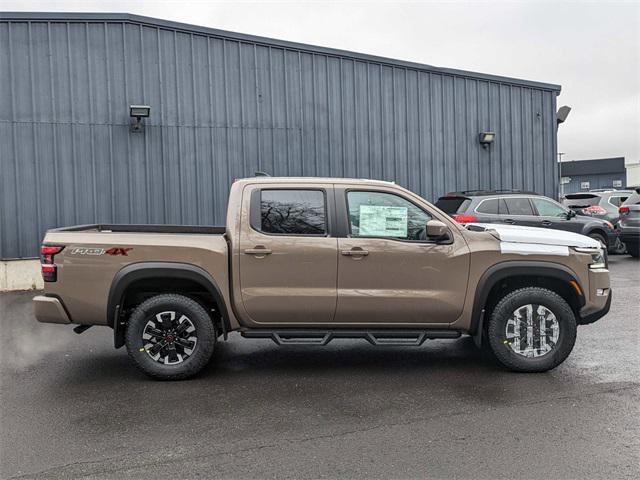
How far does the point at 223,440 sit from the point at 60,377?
245 centimetres

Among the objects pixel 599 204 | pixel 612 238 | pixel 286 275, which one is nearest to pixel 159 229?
pixel 286 275

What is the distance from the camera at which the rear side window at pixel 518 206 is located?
42.1 ft

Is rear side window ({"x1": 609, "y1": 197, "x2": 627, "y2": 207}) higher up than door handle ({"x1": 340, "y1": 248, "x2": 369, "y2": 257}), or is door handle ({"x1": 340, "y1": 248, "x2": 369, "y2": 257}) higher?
rear side window ({"x1": 609, "y1": 197, "x2": 627, "y2": 207})

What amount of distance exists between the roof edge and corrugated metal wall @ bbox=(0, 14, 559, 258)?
4cm

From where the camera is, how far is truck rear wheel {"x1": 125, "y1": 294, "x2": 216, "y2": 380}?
5.61 m

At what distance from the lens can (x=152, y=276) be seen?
18.4 ft

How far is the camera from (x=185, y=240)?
5.73 metres

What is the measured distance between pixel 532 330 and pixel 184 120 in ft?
29.0

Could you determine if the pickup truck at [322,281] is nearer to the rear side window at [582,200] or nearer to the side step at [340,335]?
the side step at [340,335]

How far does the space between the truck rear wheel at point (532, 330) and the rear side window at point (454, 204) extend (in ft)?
22.0

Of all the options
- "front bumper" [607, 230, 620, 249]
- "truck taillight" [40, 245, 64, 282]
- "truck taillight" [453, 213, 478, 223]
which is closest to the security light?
"front bumper" [607, 230, 620, 249]

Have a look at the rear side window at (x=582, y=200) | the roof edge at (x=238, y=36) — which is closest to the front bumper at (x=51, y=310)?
the roof edge at (x=238, y=36)

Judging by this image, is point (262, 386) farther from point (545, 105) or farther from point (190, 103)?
point (545, 105)

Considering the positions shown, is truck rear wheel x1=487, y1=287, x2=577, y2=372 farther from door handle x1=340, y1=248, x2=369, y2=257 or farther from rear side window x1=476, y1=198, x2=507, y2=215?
rear side window x1=476, y1=198, x2=507, y2=215
